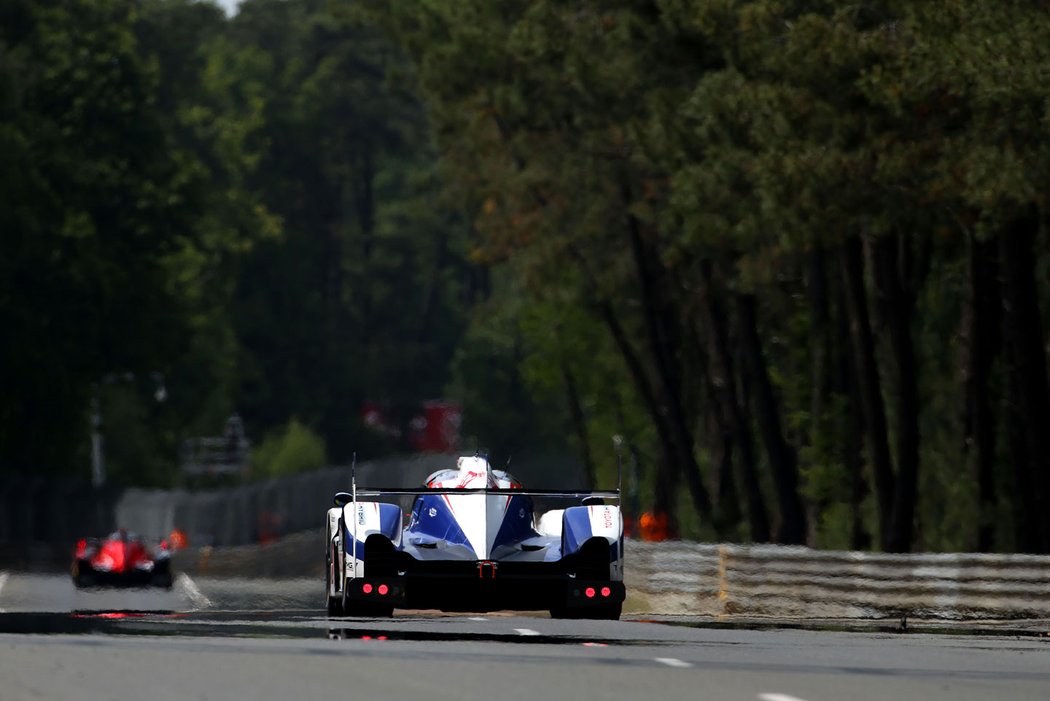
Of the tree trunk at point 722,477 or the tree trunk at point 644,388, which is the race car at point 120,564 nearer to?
the tree trunk at point 644,388

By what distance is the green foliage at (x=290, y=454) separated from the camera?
12306 cm

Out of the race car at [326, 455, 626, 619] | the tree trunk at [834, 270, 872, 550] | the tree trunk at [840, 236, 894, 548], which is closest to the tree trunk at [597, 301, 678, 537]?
the tree trunk at [834, 270, 872, 550]

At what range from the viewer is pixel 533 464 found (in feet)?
412

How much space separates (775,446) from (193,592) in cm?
1045

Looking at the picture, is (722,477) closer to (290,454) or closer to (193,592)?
(193,592)

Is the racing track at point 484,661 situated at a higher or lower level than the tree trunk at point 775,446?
lower

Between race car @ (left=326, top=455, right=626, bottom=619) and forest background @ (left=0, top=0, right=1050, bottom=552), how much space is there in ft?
A: 27.8

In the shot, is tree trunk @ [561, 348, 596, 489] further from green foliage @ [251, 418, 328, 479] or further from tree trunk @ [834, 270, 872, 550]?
green foliage @ [251, 418, 328, 479]

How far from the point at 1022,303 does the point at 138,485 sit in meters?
71.7

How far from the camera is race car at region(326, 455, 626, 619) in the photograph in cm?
2373

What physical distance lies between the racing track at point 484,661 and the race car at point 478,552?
295 millimetres

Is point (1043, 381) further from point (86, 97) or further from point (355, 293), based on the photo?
point (355, 293)

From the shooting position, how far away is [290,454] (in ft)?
407

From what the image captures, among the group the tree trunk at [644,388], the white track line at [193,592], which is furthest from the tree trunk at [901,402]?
the tree trunk at [644,388]
